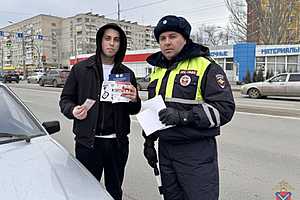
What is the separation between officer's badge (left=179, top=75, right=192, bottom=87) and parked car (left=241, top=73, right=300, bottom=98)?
17.0 metres

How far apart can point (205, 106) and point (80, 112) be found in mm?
1071

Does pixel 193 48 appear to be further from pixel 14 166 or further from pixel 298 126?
pixel 298 126

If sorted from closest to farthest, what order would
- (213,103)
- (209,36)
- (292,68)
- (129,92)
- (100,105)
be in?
(213,103) → (129,92) → (100,105) → (292,68) → (209,36)

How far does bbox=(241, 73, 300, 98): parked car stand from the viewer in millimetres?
17808

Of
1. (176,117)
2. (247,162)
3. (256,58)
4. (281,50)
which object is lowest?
(247,162)

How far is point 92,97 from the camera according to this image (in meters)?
2.94

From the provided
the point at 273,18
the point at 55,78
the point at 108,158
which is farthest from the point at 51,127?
the point at 273,18

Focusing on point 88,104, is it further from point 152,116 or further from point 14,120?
point 14,120

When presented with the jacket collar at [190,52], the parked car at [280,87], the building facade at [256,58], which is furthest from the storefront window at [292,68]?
the jacket collar at [190,52]


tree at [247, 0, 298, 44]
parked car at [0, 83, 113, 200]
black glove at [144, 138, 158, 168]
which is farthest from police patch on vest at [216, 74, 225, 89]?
tree at [247, 0, 298, 44]

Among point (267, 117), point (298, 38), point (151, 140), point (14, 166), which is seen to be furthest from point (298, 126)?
point (298, 38)

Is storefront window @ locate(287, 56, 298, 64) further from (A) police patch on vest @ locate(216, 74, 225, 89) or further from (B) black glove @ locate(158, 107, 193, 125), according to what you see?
(B) black glove @ locate(158, 107, 193, 125)

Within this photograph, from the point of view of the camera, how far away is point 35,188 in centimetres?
196

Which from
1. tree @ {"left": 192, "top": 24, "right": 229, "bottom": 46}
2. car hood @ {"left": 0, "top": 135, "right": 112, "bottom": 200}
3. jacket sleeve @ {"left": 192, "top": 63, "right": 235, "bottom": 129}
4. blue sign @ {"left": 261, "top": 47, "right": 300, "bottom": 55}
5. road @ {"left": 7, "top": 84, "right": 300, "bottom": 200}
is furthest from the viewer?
tree @ {"left": 192, "top": 24, "right": 229, "bottom": 46}
